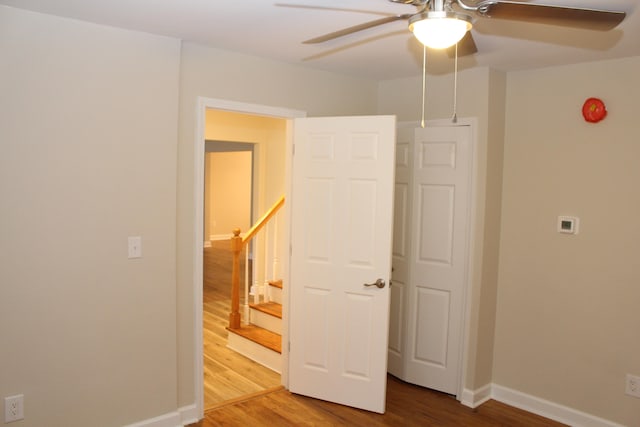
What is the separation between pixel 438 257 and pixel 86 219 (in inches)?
95.3

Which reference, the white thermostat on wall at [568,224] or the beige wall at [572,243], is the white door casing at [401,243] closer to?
the beige wall at [572,243]

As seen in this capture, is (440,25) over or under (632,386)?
over

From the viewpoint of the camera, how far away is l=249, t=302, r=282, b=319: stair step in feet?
15.3

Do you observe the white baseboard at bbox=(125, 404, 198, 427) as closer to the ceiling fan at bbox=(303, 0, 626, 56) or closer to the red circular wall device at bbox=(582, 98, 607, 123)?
the ceiling fan at bbox=(303, 0, 626, 56)

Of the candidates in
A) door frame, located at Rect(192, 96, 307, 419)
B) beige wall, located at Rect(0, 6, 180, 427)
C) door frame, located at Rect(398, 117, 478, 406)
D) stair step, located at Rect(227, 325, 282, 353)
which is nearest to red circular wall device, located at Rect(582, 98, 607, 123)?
door frame, located at Rect(398, 117, 478, 406)

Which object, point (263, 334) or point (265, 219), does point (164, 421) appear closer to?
point (263, 334)

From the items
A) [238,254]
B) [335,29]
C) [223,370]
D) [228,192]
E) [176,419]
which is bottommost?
[223,370]

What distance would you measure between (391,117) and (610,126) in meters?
1.39

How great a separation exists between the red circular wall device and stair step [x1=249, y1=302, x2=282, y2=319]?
292 centimetres

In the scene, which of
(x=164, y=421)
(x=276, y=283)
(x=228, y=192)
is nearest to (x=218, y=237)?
(x=228, y=192)

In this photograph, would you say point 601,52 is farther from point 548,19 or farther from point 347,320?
point 347,320

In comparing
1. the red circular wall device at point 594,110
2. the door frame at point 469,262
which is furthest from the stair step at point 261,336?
the red circular wall device at point 594,110

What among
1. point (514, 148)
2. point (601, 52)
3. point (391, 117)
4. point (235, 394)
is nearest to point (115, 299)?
point (235, 394)

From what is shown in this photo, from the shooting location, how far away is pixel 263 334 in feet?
15.3
